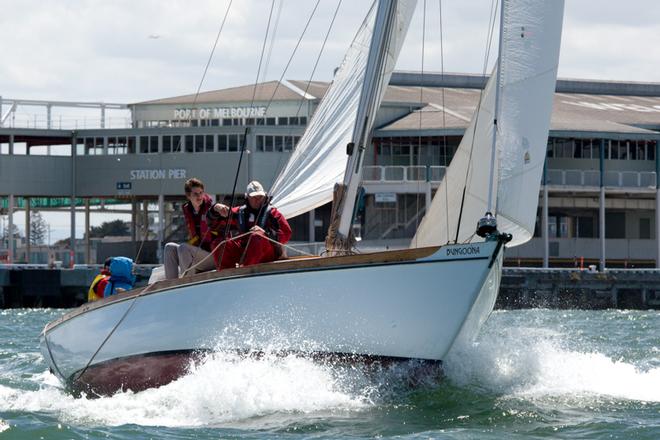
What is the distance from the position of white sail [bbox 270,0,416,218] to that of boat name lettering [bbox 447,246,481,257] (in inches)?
107

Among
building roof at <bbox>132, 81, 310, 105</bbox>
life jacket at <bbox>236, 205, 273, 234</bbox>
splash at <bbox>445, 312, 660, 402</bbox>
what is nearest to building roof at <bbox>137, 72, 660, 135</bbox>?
building roof at <bbox>132, 81, 310, 105</bbox>

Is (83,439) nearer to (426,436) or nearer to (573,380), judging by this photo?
(426,436)

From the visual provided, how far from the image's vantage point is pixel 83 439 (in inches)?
467

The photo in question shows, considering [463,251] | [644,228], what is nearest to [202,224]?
[463,251]

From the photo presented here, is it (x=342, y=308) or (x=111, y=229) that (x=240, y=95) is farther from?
(x=342, y=308)

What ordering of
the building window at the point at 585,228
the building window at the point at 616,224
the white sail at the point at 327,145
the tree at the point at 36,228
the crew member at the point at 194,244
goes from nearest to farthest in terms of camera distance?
the crew member at the point at 194,244, the white sail at the point at 327,145, the building window at the point at 585,228, the building window at the point at 616,224, the tree at the point at 36,228

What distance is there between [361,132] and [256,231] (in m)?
1.94

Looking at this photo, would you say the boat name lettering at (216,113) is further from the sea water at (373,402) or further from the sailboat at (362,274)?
the sea water at (373,402)

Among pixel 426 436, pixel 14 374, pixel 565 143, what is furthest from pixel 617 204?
pixel 426 436

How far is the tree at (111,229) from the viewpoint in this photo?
90.4m

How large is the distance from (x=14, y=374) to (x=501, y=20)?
28.0ft

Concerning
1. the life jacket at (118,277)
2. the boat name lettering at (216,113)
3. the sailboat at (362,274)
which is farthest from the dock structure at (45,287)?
the sailboat at (362,274)

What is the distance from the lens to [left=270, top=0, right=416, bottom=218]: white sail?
15781 mm

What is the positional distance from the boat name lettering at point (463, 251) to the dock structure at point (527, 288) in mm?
25884
